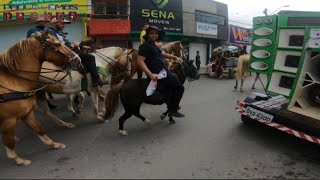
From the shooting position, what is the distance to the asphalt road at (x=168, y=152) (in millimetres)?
4879

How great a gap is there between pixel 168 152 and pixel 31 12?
74.1 feet

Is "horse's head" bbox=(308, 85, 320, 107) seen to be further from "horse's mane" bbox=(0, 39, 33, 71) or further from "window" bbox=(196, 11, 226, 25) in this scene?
"window" bbox=(196, 11, 226, 25)

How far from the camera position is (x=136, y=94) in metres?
6.45

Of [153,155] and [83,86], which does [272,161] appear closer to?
[153,155]

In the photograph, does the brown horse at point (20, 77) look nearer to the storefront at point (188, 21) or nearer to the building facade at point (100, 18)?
the building facade at point (100, 18)

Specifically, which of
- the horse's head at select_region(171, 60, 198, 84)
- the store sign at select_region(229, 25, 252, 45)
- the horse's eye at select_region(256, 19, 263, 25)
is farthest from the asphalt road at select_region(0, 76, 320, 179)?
the store sign at select_region(229, 25, 252, 45)

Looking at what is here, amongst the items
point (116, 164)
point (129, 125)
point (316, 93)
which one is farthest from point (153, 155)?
point (316, 93)

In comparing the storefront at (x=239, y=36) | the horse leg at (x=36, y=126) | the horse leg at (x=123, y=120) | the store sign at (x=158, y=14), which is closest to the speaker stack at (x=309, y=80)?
the horse leg at (x=123, y=120)

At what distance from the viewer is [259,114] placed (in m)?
6.24

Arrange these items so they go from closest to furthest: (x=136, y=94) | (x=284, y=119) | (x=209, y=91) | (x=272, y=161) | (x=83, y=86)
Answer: (x=272, y=161)
(x=284, y=119)
(x=136, y=94)
(x=83, y=86)
(x=209, y=91)

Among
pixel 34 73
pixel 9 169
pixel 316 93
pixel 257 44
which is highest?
pixel 257 44

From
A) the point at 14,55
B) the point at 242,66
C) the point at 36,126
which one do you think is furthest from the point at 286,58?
the point at 242,66

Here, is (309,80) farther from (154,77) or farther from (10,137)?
→ (10,137)

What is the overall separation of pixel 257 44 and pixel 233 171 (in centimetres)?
303
